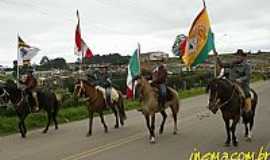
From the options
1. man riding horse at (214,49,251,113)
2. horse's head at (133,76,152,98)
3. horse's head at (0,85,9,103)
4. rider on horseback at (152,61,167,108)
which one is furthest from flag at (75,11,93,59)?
man riding horse at (214,49,251,113)

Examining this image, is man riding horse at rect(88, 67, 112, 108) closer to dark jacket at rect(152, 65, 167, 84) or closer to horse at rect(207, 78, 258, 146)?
dark jacket at rect(152, 65, 167, 84)

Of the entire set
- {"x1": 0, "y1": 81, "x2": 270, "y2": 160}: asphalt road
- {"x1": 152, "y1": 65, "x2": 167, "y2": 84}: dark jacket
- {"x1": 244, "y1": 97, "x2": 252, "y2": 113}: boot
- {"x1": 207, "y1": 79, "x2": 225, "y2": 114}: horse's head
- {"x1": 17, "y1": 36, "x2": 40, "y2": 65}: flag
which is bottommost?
{"x1": 0, "y1": 81, "x2": 270, "y2": 160}: asphalt road

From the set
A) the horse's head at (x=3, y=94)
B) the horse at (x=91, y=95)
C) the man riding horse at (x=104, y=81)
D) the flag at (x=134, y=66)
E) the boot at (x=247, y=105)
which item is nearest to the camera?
the boot at (x=247, y=105)

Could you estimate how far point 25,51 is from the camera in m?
20.8

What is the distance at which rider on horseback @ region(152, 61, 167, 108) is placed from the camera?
14.4m

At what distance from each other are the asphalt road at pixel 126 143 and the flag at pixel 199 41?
2300mm

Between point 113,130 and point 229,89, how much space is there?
5.52 m

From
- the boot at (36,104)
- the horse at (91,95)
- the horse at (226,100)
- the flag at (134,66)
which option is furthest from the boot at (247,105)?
the boot at (36,104)

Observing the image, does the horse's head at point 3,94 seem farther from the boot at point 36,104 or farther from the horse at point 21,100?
the boot at point 36,104

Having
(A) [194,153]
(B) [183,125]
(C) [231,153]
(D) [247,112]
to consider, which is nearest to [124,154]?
(A) [194,153]

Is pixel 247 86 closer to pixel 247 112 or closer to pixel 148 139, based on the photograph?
pixel 247 112

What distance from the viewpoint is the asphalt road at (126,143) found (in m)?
11.6

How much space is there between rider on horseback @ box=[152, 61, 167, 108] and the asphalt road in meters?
1.22

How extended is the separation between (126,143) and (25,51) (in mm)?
9036
